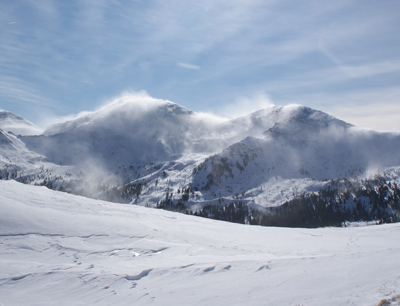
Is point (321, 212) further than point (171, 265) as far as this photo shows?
Yes

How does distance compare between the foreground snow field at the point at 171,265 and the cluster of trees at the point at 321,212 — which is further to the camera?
the cluster of trees at the point at 321,212

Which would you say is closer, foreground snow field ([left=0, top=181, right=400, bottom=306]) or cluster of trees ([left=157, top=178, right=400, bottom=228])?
foreground snow field ([left=0, top=181, right=400, bottom=306])

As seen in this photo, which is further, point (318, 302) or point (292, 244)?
point (292, 244)

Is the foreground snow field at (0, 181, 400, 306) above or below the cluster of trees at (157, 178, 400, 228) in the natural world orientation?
above

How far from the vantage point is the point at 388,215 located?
166m

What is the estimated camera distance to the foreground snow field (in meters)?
8.84

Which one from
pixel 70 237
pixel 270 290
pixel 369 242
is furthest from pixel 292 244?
pixel 70 237

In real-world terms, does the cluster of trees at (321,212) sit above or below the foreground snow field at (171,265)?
below

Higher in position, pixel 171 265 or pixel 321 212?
pixel 171 265

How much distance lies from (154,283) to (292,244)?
37.3ft

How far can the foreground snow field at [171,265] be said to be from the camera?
8.84 meters

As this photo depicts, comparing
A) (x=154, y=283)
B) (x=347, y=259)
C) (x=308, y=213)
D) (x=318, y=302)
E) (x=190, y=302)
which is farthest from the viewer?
(x=308, y=213)

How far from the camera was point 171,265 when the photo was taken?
1227 cm

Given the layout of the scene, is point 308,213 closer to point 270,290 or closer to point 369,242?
point 369,242
